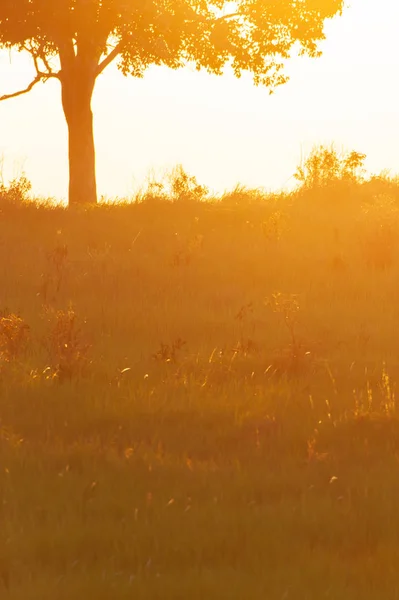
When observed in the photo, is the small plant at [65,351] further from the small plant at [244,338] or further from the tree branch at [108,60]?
the tree branch at [108,60]

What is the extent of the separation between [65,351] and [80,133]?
1351 centimetres

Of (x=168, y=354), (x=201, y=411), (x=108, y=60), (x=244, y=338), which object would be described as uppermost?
(x=108, y=60)

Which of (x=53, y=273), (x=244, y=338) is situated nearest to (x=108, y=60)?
(x=53, y=273)

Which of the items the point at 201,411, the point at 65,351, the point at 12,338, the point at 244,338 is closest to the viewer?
the point at 201,411

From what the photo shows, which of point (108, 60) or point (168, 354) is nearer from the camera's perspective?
point (168, 354)

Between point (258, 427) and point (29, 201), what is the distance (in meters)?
11.2

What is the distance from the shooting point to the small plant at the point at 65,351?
27.2 ft

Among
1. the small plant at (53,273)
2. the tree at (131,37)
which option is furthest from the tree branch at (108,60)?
the small plant at (53,273)

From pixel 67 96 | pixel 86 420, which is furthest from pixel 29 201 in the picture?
pixel 86 420

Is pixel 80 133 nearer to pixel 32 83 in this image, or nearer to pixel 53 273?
pixel 32 83

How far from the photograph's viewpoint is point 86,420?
281 inches

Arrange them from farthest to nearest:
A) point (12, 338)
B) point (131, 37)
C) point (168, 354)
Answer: point (131, 37)
point (12, 338)
point (168, 354)

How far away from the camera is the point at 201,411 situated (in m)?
7.31

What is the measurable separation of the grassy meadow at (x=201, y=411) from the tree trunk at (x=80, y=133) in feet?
20.2
